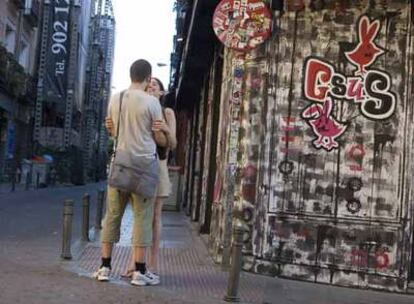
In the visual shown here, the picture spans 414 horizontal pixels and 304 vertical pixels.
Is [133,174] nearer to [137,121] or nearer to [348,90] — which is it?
[137,121]

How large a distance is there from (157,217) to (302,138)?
223 centimetres

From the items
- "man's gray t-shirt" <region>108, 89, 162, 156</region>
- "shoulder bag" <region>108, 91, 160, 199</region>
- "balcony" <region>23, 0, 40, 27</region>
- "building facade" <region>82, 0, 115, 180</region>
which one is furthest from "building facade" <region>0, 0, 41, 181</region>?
"shoulder bag" <region>108, 91, 160, 199</region>

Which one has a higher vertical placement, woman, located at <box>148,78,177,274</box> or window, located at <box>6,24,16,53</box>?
window, located at <box>6,24,16,53</box>

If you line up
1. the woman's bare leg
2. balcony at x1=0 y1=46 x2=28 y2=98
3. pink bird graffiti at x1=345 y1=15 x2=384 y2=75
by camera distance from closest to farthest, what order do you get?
the woman's bare leg → pink bird graffiti at x1=345 y1=15 x2=384 y2=75 → balcony at x1=0 y1=46 x2=28 y2=98

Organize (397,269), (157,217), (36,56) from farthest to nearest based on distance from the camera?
(36,56) → (397,269) → (157,217)

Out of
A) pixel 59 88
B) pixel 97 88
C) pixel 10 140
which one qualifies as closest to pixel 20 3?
pixel 59 88

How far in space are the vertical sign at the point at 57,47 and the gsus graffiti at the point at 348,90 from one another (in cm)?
3351

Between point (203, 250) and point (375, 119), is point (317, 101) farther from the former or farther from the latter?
point (203, 250)

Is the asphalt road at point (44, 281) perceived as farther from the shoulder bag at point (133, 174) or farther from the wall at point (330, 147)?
the wall at point (330, 147)

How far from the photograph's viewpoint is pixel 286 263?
883 centimetres

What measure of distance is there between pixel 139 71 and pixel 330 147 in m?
2.74

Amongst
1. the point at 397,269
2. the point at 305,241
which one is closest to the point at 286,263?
the point at 305,241

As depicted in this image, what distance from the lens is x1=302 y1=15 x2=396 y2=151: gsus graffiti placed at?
28.7ft

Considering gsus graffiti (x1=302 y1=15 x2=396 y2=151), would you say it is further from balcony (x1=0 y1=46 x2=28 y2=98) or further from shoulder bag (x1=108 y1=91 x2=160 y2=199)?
balcony (x1=0 y1=46 x2=28 y2=98)
